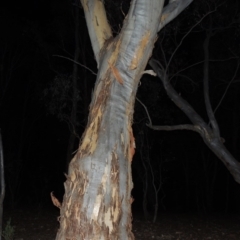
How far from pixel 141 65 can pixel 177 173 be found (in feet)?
95.2

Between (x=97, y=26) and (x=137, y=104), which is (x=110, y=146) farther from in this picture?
(x=137, y=104)

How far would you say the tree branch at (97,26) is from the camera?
529 centimetres

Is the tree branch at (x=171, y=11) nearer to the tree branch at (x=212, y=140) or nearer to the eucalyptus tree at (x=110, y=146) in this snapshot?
the eucalyptus tree at (x=110, y=146)

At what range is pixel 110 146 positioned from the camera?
15.0 ft

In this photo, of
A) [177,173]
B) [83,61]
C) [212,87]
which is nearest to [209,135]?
[212,87]

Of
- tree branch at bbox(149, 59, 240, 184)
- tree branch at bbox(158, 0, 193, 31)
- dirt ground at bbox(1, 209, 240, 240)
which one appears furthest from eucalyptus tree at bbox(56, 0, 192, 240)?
dirt ground at bbox(1, 209, 240, 240)

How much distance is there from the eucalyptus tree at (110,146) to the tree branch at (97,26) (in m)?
0.06

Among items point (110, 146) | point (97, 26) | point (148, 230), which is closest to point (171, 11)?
point (97, 26)

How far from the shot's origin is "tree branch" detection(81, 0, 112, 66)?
208 inches

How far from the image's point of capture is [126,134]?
4.77 metres

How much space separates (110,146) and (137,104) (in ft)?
42.4

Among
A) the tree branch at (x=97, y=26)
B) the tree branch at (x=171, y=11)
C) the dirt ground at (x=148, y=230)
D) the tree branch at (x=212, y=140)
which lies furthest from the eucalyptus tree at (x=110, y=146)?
the dirt ground at (x=148, y=230)

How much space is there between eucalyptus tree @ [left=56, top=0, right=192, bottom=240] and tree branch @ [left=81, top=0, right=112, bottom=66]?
2.2 inches

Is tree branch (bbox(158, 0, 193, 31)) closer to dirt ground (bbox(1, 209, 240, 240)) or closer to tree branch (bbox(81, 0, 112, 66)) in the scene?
tree branch (bbox(81, 0, 112, 66))
